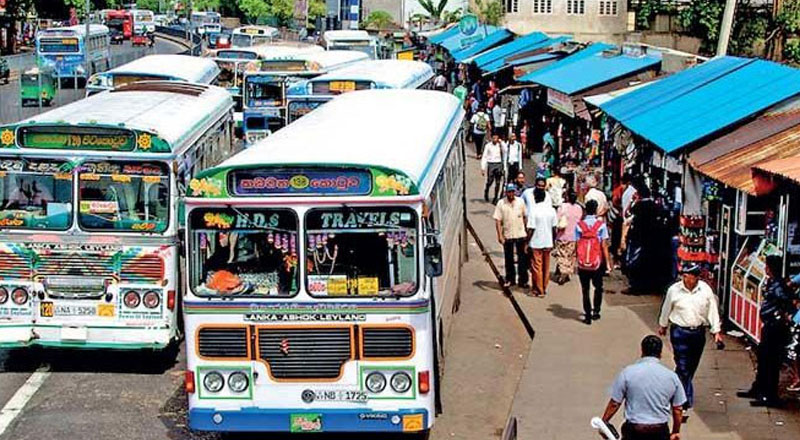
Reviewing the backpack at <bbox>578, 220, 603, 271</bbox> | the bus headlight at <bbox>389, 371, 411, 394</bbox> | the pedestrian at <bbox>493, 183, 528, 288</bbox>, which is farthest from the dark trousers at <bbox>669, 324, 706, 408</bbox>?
the pedestrian at <bbox>493, 183, 528, 288</bbox>

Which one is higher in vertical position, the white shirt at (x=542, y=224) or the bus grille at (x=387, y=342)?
the bus grille at (x=387, y=342)

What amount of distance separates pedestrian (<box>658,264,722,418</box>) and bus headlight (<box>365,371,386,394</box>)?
2.77 m

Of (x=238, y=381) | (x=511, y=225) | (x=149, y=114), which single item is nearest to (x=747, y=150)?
(x=511, y=225)

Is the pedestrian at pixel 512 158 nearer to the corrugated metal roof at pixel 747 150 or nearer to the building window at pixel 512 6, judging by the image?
the corrugated metal roof at pixel 747 150

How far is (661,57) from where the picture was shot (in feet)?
77.5

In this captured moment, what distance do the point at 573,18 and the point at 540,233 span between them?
→ 40.8 meters

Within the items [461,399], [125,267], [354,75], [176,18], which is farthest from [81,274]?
[176,18]

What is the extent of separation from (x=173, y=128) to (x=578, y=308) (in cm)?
613

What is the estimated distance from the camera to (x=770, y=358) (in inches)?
475

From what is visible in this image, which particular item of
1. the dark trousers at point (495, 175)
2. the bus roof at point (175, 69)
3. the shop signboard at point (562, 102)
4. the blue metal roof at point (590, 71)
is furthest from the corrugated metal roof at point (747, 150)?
the bus roof at point (175, 69)

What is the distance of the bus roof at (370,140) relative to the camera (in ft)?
34.3

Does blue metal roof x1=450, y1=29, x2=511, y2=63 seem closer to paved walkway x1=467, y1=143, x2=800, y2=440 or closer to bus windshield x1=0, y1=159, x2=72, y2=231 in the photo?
paved walkway x1=467, y1=143, x2=800, y2=440

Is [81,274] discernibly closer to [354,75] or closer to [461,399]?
[461,399]

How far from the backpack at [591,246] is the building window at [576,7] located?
4127 centimetres
